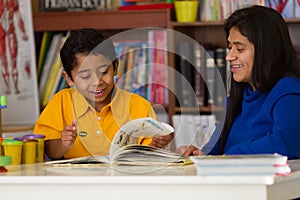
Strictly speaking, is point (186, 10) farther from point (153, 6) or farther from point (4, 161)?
point (4, 161)

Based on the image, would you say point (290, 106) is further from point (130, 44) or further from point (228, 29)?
point (130, 44)

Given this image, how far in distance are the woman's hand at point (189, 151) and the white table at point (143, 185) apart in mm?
277

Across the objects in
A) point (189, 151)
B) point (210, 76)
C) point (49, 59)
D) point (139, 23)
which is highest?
point (139, 23)

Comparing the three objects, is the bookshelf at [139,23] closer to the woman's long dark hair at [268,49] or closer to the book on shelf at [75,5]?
the book on shelf at [75,5]

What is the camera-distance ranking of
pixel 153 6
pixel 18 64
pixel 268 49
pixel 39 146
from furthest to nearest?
pixel 18 64
pixel 153 6
pixel 268 49
pixel 39 146

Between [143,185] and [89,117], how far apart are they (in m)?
0.58

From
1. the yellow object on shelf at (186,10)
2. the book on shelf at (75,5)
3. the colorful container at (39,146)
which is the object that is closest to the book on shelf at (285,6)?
the yellow object on shelf at (186,10)

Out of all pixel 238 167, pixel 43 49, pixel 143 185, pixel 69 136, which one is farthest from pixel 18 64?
pixel 238 167

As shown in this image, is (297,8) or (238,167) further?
(297,8)

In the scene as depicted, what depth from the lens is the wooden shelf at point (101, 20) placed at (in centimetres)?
383

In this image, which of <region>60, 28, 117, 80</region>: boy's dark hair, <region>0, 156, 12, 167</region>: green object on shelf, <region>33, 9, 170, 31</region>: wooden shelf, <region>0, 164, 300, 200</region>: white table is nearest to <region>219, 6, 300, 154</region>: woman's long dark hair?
<region>60, 28, 117, 80</region>: boy's dark hair

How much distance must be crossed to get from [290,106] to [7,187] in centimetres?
84

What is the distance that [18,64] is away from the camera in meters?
3.96

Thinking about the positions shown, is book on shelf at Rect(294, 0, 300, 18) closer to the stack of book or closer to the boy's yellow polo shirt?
the boy's yellow polo shirt
